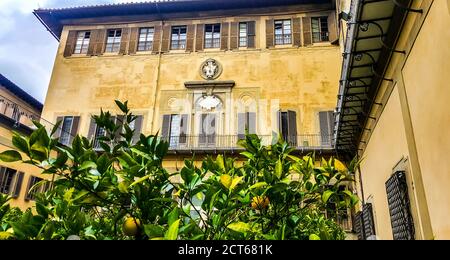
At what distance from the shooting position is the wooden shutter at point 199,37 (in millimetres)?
16688

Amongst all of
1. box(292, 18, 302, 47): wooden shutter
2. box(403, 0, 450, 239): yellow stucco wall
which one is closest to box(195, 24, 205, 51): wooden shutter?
box(292, 18, 302, 47): wooden shutter

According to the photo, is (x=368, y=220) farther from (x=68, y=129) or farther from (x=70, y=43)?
(x=70, y=43)

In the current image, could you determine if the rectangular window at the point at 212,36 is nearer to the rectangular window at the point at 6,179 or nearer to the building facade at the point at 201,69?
the building facade at the point at 201,69

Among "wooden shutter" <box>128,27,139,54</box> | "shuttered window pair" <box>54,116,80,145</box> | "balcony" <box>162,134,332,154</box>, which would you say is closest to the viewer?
"balcony" <box>162,134,332,154</box>

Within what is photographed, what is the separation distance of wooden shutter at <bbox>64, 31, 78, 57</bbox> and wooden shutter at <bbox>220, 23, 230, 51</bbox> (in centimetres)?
743

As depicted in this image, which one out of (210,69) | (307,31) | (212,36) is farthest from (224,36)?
(307,31)

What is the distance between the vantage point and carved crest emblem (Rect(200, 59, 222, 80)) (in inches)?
639

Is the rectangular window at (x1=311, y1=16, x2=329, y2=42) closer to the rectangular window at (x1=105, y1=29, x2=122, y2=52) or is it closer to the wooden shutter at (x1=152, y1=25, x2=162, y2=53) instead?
the wooden shutter at (x1=152, y1=25, x2=162, y2=53)

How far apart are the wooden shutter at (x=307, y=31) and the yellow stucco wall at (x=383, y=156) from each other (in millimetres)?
8803

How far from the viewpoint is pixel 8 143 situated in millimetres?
12477

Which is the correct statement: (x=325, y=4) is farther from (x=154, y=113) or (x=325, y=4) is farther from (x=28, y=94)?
(x=28, y=94)

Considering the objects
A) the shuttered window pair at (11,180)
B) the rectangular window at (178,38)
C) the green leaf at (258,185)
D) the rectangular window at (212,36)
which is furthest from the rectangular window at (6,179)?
the green leaf at (258,185)
